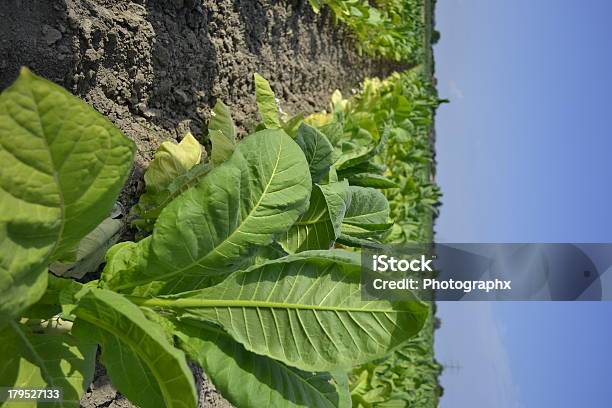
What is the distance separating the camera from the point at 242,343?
47.6 inches

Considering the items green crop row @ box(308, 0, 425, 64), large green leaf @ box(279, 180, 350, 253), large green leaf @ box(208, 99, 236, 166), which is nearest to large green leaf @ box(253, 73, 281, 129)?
large green leaf @ box(208, 99, 236, 166)

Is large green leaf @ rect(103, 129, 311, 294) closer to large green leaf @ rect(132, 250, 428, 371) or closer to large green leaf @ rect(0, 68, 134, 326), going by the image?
large green leaf @ rect(132, 250, 428, 371)

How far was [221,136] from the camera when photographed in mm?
1812

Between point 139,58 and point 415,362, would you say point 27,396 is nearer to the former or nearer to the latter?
point 139,58

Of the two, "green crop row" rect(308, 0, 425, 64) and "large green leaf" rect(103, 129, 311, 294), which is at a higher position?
"green crop row" rect(308, 0, 425, 64)

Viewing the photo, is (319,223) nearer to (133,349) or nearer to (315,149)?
(315,149)

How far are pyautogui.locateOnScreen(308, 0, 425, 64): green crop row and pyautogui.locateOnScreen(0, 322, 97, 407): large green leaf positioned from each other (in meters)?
2.61

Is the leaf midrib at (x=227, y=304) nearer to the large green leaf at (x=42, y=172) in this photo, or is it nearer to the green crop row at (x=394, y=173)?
the large green leaf at (x=42, y=172)

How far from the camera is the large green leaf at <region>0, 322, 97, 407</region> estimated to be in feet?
3.51

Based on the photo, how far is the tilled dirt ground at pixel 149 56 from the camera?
1385mm

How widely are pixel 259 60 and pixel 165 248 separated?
1.77 metres

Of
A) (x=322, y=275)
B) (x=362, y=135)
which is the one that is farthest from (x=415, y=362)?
(x=322, y=275)

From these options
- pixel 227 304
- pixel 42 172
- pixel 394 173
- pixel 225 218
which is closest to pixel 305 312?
pixel 227 304

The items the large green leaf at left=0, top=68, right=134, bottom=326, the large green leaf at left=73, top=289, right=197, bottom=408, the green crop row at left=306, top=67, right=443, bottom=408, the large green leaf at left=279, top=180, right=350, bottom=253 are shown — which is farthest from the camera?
the green crop row at left=306, top=67, right=443, bottom=408
